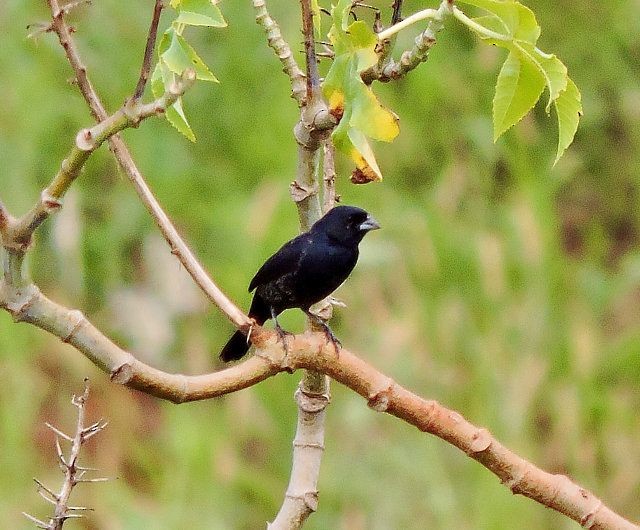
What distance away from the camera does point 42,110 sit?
452 cm

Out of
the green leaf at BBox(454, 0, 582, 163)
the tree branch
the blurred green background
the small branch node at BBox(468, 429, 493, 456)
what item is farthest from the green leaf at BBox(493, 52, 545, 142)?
the blurred green background

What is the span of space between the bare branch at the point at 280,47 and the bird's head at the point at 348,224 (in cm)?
94

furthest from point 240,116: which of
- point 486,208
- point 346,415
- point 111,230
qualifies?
point 346,415

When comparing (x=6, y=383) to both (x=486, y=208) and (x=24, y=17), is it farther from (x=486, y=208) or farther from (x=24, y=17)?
(x=486, y=208)

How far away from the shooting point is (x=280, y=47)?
1.61 metres

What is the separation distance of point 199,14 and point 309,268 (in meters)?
1.27

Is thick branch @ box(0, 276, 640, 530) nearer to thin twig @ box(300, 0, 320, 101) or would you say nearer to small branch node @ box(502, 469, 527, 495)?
small branch node @ box(502, 469, 527, 495)

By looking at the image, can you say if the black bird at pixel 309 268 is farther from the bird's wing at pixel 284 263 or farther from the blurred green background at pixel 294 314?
the blurred green background at pixel 294 314

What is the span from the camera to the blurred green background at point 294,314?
4094mm

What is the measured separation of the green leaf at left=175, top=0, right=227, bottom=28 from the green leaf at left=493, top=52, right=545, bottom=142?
13.7 inches

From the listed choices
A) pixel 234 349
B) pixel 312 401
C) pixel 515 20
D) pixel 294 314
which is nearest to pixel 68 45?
pixel 515 20

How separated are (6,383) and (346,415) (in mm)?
1307

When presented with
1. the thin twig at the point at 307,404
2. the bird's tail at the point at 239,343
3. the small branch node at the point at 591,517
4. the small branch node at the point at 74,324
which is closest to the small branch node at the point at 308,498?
the thin twig at the point at 307,404

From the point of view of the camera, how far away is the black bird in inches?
97.3
